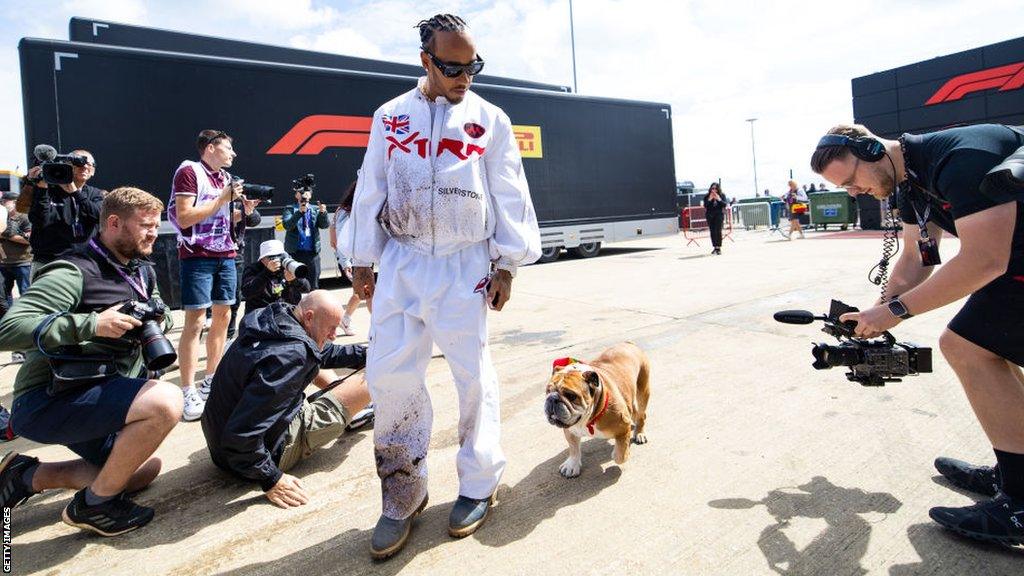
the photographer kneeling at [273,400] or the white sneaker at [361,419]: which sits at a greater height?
the photographer kneeling at [273,400]

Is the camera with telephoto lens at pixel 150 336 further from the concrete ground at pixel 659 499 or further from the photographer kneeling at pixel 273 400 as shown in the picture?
the concrete ground at pixel 659 499

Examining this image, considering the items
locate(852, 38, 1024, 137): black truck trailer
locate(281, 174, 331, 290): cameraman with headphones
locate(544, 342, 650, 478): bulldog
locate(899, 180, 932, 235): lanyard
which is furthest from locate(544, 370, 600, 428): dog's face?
locate(852, 38, 1024, 137): black truck trailer

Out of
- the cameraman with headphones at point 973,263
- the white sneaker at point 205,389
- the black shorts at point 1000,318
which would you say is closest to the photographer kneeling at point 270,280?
the white sneaker at point 205,389

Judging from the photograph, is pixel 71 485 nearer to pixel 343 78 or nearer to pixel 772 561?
pixel 772 561

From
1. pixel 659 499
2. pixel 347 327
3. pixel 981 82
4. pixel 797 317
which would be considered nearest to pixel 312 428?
pixel 659 499

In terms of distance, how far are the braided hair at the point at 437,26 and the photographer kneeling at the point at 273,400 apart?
135cm

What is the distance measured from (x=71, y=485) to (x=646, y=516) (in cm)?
248

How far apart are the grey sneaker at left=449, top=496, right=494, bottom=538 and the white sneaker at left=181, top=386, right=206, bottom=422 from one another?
87.4 inches

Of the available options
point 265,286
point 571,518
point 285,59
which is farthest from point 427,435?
point 285,59

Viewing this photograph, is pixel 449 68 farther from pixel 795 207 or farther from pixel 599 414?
pixel 795 207

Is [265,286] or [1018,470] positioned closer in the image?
[1018,470]

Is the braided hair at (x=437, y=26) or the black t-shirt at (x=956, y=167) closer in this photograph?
the black t-shirt at (x=956, y=167)

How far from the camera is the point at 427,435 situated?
224 cm

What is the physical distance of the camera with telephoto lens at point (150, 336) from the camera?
2.23 m
